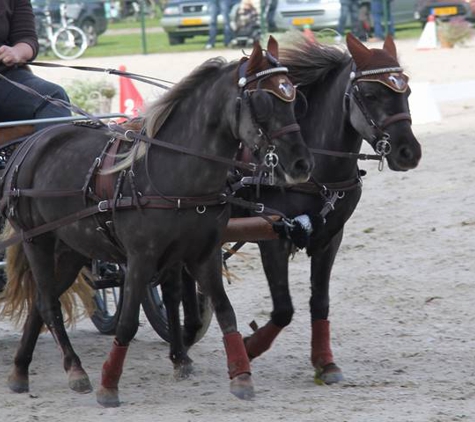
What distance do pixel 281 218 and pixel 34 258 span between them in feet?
4.19

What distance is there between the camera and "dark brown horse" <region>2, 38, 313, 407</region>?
5.22 metres

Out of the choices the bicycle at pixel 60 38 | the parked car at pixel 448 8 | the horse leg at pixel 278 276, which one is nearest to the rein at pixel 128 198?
the horse leg at pixel 278 276

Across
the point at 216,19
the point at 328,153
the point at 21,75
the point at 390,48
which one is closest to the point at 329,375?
the point at 328,153

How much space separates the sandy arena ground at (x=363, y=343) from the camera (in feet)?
18.2

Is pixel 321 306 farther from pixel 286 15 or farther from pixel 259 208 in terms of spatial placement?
pixel 286 15

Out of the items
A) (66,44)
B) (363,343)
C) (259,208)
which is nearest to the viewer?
(259,208)

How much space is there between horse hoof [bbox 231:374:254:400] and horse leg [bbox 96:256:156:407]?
52 centimetres

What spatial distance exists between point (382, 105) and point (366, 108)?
81 millimetres

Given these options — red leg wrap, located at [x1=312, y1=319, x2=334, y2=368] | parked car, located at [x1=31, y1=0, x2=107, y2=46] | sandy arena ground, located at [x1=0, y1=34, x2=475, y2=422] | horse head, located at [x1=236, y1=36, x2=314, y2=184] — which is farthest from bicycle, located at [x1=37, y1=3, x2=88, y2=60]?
horse head, located at [x1=236, y1=36, x2=314, y2=184]

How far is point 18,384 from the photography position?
20.5 ft

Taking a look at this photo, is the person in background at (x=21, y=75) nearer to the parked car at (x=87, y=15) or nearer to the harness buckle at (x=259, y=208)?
the harness buckle at (x=259, y=208)

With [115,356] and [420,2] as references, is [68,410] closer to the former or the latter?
[115,356]

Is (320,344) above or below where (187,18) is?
above

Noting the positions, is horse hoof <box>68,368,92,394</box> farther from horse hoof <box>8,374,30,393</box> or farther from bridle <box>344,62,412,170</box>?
bridle <box>344,62,412,170</box>
